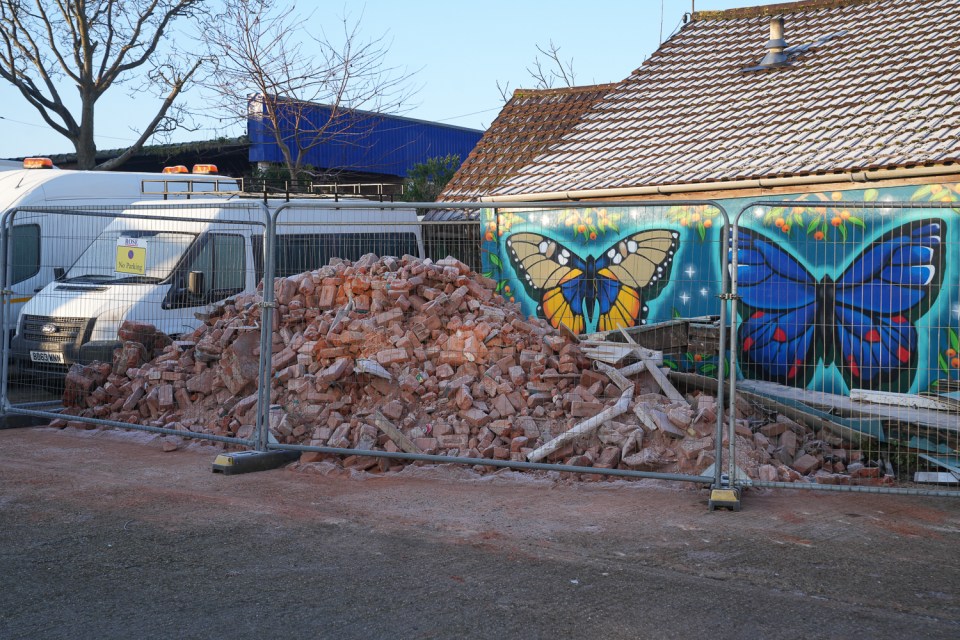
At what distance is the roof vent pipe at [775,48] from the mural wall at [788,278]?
390 cm

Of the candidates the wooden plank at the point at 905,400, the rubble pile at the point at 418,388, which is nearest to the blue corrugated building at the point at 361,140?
the rubble pile at the point at 418,388

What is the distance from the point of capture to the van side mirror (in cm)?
999

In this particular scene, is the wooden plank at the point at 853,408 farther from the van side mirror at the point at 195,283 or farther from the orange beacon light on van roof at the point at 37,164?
the orange beacon light on van roof at the point at 37,164

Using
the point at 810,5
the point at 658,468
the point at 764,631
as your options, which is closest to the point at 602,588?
the point at 764,631

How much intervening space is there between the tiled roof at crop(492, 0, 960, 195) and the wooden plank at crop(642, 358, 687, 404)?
13.5 ft

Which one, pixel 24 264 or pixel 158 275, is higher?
pixel 24 264

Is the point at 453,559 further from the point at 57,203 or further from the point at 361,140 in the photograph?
the point at 361,140

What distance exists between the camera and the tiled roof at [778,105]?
1154 centimetres

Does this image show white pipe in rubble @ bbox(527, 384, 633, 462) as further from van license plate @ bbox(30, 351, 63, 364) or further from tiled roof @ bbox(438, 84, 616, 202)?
tiled roof @ bbox(438, 84, 616, 202)

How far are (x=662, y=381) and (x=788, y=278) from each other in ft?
11.6

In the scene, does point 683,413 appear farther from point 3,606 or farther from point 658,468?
point 3,606

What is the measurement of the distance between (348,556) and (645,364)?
12.5 feet

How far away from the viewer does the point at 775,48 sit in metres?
15.1

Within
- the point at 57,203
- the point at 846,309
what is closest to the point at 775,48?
the point at 846,309
